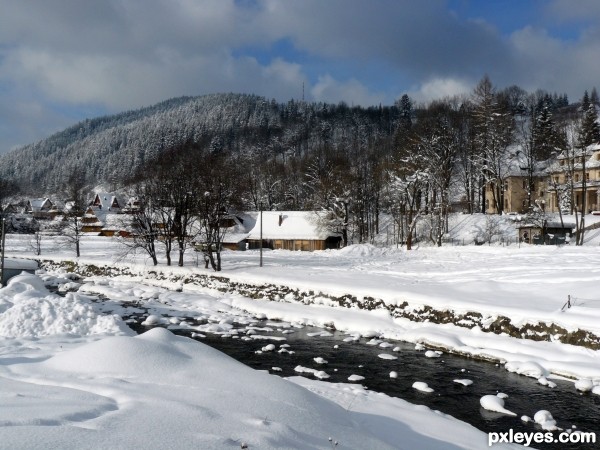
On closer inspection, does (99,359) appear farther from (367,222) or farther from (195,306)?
(367,222)

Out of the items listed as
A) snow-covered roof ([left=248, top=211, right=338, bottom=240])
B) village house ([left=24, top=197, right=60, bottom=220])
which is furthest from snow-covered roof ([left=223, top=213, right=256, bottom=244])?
village house ([left=24, top=197, right=60, bottom=220])

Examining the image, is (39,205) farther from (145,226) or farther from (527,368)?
(527,368)

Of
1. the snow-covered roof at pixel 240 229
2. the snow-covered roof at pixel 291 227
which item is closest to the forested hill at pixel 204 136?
the snow-covered roof at pixel 240 229

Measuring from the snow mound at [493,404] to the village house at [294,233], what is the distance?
40871 millimetres

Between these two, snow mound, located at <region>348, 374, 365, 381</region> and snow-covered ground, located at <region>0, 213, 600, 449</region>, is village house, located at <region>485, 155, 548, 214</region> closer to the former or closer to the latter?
snow-covered ground, located at <region>0, 213, 600, 449</region>

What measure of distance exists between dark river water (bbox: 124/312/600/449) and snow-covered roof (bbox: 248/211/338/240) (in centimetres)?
3515

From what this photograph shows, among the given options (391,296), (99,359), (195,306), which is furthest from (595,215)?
(99,359)

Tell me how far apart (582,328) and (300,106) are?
495 feet

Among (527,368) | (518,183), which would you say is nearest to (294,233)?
(518,183)

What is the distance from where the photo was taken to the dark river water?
10.1m

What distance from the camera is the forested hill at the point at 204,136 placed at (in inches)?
4830

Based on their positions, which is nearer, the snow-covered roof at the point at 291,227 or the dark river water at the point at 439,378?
the dark river water at the point at 439,378

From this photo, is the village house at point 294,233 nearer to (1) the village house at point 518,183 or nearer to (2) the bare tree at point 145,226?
(2) the bare tree at point 145,226

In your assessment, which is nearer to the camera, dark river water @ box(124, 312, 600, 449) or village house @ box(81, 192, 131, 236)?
dark river water @ box(124, 312, 600, 449)
